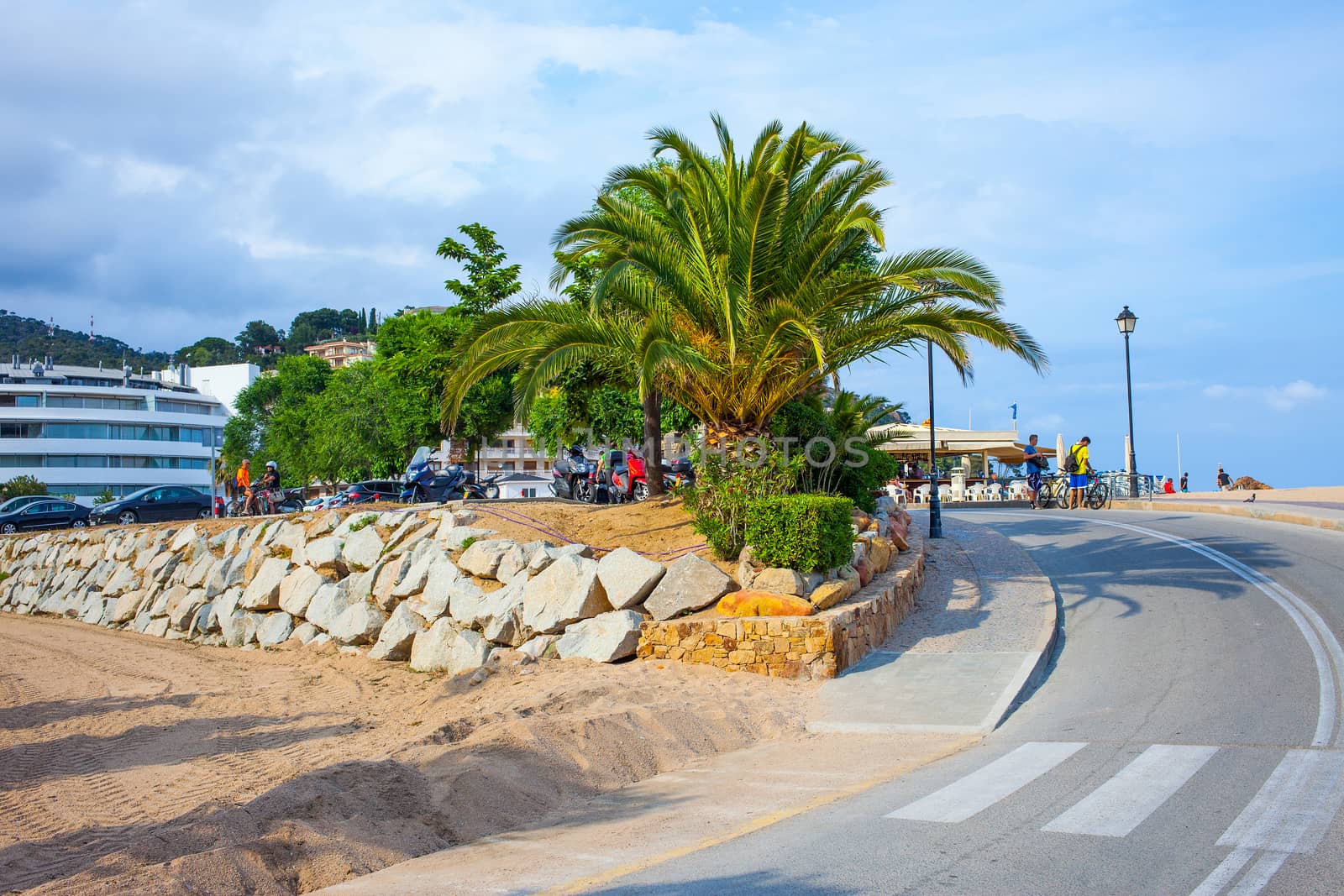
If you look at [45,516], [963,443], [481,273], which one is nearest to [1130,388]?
[963,443]

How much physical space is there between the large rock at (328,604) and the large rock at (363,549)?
17.6 inches

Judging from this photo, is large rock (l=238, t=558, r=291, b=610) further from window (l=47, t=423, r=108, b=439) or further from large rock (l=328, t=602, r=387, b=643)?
window (l=47, t=423, r=108, b=439)

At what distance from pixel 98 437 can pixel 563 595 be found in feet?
258

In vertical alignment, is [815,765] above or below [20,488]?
below

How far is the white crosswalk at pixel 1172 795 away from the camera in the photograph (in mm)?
4988

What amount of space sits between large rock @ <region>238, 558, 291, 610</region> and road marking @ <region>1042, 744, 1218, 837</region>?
593 inches

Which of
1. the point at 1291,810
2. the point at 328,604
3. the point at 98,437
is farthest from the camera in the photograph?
the point at 98,437

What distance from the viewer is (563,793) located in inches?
297

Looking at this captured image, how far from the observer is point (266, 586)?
17984mm

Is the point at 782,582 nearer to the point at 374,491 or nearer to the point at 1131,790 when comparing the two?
the point at 1131,790

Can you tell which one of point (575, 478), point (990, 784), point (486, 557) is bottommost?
point (990, 784)

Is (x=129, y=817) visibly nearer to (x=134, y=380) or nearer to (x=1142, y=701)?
(x=1142, y=701)

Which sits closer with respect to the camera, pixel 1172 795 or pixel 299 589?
pixel 1172 795

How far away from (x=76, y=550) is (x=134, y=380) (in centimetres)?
8057
